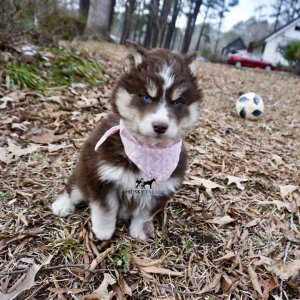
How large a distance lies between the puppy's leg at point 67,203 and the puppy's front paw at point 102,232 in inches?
12.5

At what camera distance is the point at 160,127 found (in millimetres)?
2111

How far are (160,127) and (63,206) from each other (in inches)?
47.4

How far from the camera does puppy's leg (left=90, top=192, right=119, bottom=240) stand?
97.3 inches

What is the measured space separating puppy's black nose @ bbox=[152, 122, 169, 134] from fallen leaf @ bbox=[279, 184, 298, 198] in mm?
2142

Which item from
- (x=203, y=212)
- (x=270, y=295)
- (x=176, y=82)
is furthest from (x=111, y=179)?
(x=270, y=295)

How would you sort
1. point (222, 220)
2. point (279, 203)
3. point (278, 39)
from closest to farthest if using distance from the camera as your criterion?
point (222, 220) → point (279, 203) → point (278, 39)

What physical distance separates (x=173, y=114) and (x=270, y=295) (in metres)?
1.47

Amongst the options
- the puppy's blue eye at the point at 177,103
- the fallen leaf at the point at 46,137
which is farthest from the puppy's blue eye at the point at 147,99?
the fallen leaf at the point at 46,137

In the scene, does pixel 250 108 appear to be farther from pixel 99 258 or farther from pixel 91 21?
pixel 91 21

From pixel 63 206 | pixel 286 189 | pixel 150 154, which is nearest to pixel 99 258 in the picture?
pixel 63 206

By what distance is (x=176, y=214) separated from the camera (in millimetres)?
3104

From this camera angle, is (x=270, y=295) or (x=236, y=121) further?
(x=236, y=121)

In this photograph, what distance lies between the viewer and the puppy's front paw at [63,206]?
9.18 ft

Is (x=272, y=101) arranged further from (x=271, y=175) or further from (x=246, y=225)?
(x=246, y=225)
